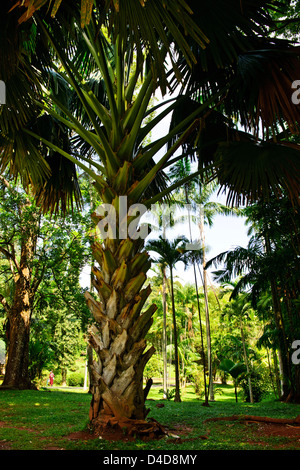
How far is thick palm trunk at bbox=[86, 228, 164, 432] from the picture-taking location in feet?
11.6

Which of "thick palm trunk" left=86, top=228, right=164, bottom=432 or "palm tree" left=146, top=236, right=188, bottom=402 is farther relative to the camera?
"palm tree" left=146, top=236, right=188, bottom=402

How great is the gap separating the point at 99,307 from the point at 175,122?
3.50 m

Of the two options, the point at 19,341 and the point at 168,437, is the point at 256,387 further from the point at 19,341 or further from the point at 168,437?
the point at 168,437

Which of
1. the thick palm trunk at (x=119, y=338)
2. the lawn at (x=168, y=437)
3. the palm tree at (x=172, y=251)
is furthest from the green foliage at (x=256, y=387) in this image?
the thick palm trunk at (x=119, y=338)

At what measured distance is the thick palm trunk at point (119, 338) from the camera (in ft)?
11.6

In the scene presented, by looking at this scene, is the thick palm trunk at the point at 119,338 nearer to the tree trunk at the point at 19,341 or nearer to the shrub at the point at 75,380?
the tree trunk at the point at 19,341

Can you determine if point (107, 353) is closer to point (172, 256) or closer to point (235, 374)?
point (172, 256)

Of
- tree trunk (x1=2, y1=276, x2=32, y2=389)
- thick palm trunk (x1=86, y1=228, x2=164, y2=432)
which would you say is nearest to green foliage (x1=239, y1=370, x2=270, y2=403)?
tree trunk (x1=2, y1=276, x2=32, y2=389)

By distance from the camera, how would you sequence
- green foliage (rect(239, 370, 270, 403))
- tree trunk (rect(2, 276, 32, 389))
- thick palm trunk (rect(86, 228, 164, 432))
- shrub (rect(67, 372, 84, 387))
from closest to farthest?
thick palm trunk (rect(86, 228, 164, 432)), tree trunk (rect(2, 276, 32, 389)), green foliage (rect(239, 370, 270, 403)), shrub (rect(67, 372, 84, 387))

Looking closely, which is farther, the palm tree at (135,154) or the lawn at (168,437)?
the palm tree at (135,154)

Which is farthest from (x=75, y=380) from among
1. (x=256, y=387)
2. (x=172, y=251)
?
(x=172, y=251)

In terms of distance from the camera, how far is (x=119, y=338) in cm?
366

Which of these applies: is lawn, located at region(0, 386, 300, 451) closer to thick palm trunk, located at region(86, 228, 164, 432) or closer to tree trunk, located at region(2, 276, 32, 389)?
thick palm trunk, located at region(86, 228, 164, 432)

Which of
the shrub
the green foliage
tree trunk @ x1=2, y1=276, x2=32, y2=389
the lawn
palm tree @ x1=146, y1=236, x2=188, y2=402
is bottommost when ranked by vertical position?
the shrub
